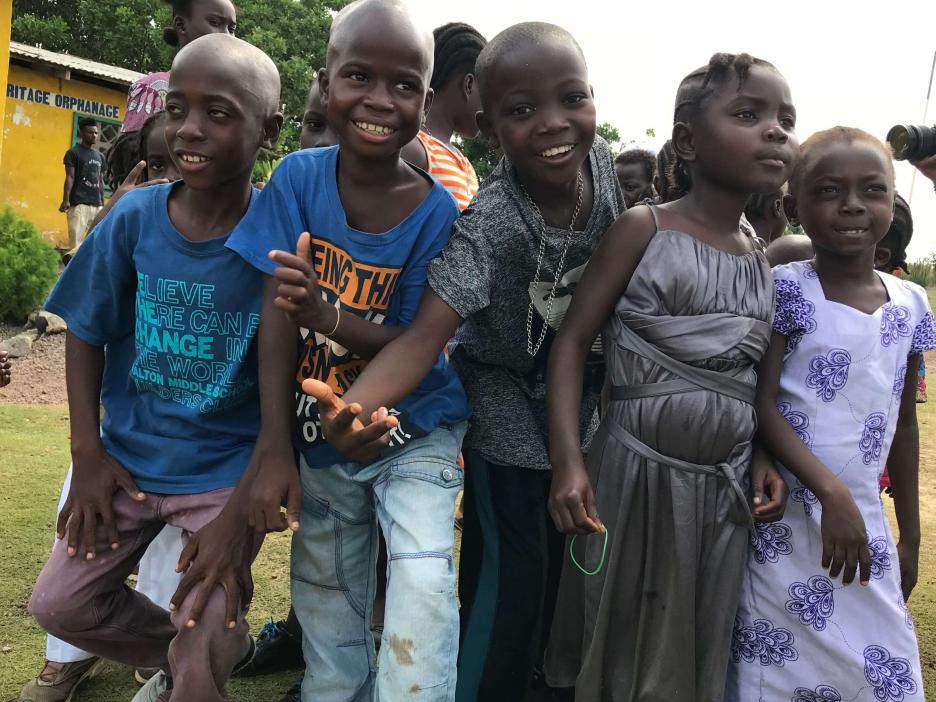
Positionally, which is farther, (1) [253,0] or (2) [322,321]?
(1) [253,0]

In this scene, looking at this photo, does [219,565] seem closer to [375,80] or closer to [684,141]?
[375,80]

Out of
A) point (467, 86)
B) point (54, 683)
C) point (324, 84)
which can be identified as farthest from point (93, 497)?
point (467, 86)

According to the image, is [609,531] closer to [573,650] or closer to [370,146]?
[573,650]

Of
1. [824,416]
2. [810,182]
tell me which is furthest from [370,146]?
[824,416]

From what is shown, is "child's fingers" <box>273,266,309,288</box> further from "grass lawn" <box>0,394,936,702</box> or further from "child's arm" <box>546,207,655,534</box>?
"grass lawn" <box>0,394,936,702</box>

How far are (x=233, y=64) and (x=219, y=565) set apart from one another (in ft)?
4.14

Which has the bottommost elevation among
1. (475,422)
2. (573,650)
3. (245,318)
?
(573,650)

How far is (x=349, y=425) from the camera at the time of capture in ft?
5.99

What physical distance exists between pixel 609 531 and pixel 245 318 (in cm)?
108

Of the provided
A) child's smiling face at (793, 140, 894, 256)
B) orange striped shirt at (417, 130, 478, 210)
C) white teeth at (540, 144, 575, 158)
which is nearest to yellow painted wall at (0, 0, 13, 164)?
orange striped shirt at (417, 130, 478, 210)

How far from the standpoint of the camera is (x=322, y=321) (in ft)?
6.26

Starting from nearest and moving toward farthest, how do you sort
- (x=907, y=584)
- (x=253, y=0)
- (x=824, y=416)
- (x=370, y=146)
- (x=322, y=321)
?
(x=322, y=321), (x=370, y=146), (x=824, y=416), (x=907, y=584), (x=253, y=0)

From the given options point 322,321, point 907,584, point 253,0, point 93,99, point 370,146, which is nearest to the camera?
point 322,321

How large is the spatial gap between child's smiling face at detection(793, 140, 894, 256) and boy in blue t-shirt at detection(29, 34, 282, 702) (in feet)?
4.89
